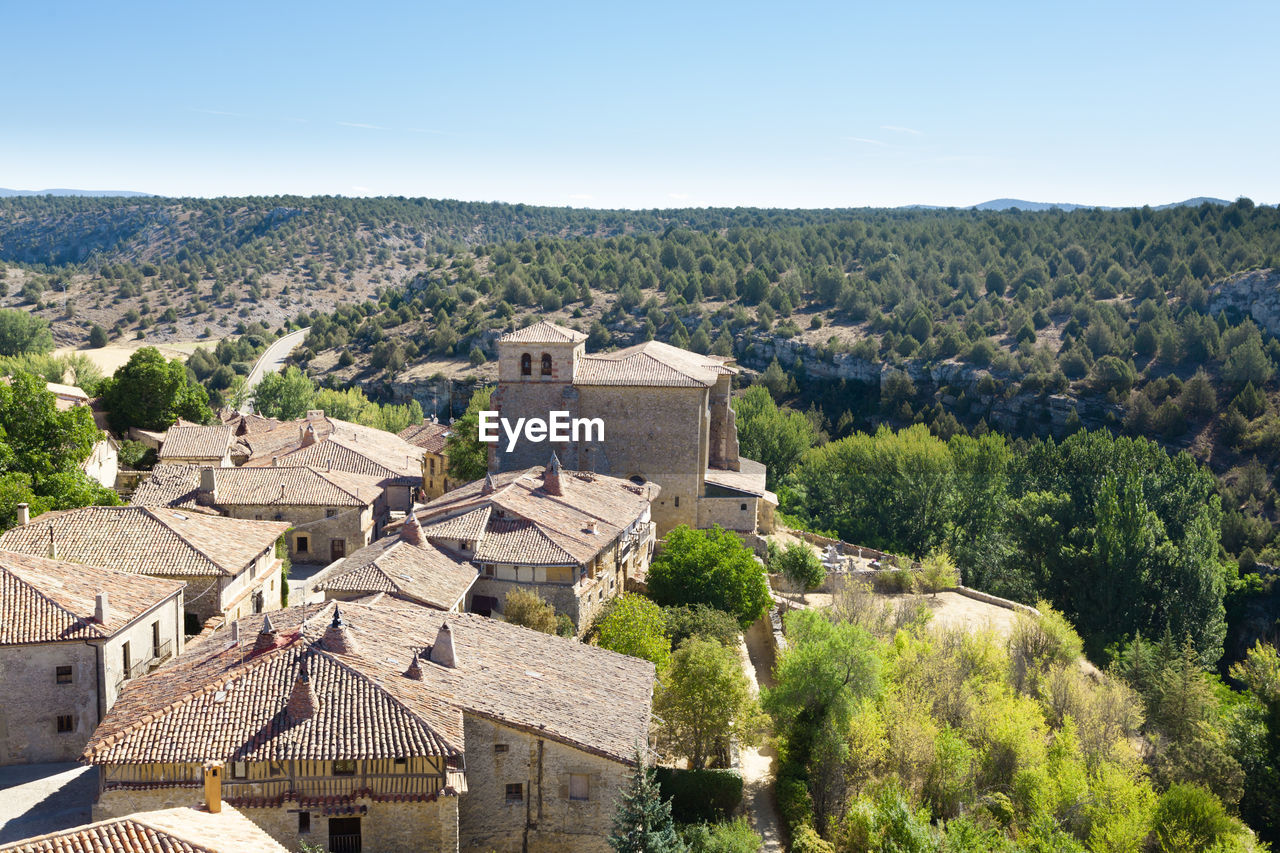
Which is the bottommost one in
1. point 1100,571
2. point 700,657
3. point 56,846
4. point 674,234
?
point 1100,571

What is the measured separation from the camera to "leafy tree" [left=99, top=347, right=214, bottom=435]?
61.5m

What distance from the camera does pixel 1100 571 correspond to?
5206 cm

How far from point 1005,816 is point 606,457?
26134mm

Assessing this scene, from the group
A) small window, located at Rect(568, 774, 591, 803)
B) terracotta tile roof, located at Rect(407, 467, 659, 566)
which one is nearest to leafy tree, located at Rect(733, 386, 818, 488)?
terracotta tile roof, located at Rect(407, 467, 659, 566)

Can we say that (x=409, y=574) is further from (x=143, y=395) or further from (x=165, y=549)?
(x=143, y=395)

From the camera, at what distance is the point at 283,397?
8494 centimetres

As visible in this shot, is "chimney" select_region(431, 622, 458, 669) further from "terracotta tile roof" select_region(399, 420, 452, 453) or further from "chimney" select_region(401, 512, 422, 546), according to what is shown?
"terracotta tile roof" select_region(399, 420, 452, 453)

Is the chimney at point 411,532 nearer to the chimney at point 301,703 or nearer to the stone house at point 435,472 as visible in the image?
the chimney at point 301,703

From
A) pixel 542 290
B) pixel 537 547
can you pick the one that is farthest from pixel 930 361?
pixel 537 547

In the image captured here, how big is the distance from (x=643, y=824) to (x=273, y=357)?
110 meters

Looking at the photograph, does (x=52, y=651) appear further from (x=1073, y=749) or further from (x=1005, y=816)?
(x=1073, y=749)

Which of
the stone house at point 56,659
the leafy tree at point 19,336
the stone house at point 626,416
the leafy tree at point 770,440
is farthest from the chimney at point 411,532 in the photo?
the leafy tree at point 19,336

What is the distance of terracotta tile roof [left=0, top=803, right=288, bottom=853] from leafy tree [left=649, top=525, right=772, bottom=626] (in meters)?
22.4

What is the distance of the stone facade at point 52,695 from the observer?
23594 millimetres
